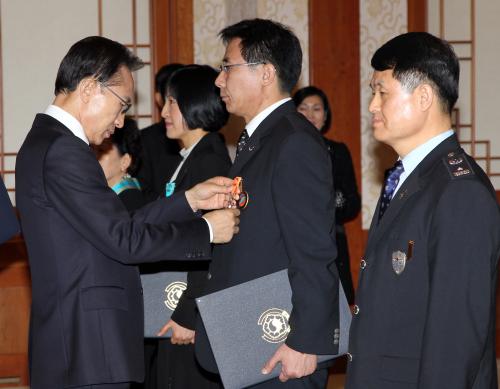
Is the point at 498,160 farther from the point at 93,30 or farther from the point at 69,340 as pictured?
the point at 69,340

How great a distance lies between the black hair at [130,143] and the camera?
11.9 ft

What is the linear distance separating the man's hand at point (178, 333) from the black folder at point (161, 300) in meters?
0.03

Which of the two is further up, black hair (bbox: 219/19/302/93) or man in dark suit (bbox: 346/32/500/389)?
black hair (bbox: 219/19/302/93)

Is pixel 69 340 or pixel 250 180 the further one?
pixel 250 180

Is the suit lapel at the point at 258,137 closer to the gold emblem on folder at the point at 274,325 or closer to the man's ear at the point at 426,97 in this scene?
the gold emblem on folder at the point at 274,325

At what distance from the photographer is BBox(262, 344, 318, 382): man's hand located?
100 inches

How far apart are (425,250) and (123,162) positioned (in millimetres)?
1876

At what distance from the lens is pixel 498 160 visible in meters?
5.77

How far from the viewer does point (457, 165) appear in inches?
79.9

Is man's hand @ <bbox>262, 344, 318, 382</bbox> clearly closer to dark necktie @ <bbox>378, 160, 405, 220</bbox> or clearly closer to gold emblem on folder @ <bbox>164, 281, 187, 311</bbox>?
dark necktie @ <bbox>378, 160, 405, 220</bbox>

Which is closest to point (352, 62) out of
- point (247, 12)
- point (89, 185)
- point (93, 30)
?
point (247, 12)

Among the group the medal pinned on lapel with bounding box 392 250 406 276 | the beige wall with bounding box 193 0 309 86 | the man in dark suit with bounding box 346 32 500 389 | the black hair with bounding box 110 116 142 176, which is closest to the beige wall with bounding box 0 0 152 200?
the beige wall with bounding box 193 0 309 86

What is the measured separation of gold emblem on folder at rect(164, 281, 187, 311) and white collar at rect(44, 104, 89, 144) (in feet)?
2.70

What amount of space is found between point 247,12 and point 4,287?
2261mm
